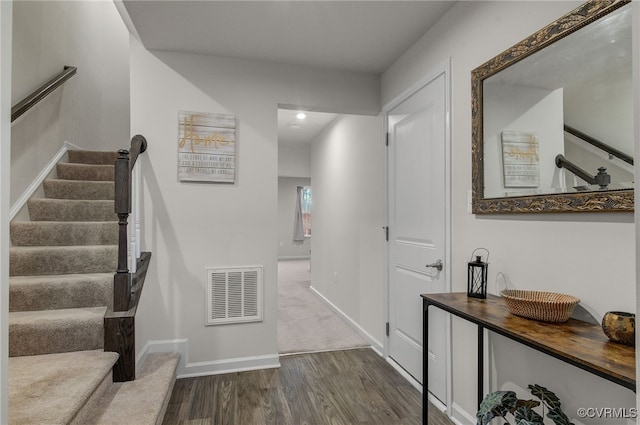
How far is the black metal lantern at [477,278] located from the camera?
168 cm

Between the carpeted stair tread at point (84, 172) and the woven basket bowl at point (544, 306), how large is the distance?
3587 mm

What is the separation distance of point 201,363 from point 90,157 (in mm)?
2490

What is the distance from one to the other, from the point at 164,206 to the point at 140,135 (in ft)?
1.83

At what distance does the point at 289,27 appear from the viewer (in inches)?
88.9

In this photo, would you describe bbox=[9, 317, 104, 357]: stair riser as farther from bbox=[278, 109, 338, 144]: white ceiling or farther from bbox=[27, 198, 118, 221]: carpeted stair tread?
bbox=[278, 109, 338, 144]: white ceiling

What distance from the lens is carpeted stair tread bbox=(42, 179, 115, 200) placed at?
2938 millimetres

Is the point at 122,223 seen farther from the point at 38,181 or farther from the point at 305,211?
the point at 305,211

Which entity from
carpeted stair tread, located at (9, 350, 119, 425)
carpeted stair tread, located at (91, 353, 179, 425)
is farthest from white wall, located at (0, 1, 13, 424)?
carpeted stair tread, located at (91, 353, 179, 425)

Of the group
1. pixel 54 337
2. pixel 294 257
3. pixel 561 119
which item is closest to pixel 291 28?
pixel 561 119

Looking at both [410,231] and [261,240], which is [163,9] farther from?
[410,231]

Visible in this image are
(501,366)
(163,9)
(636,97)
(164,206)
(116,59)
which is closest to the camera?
(636,97)

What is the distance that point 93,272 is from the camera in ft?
7.89

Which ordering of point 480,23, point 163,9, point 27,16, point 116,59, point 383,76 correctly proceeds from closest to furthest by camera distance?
point 480,23 < point 163,9 < point 27,16 < point 383,76 < point 116,59

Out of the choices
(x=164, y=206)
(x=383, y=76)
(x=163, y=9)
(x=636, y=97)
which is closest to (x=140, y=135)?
(x=164, y=206)
